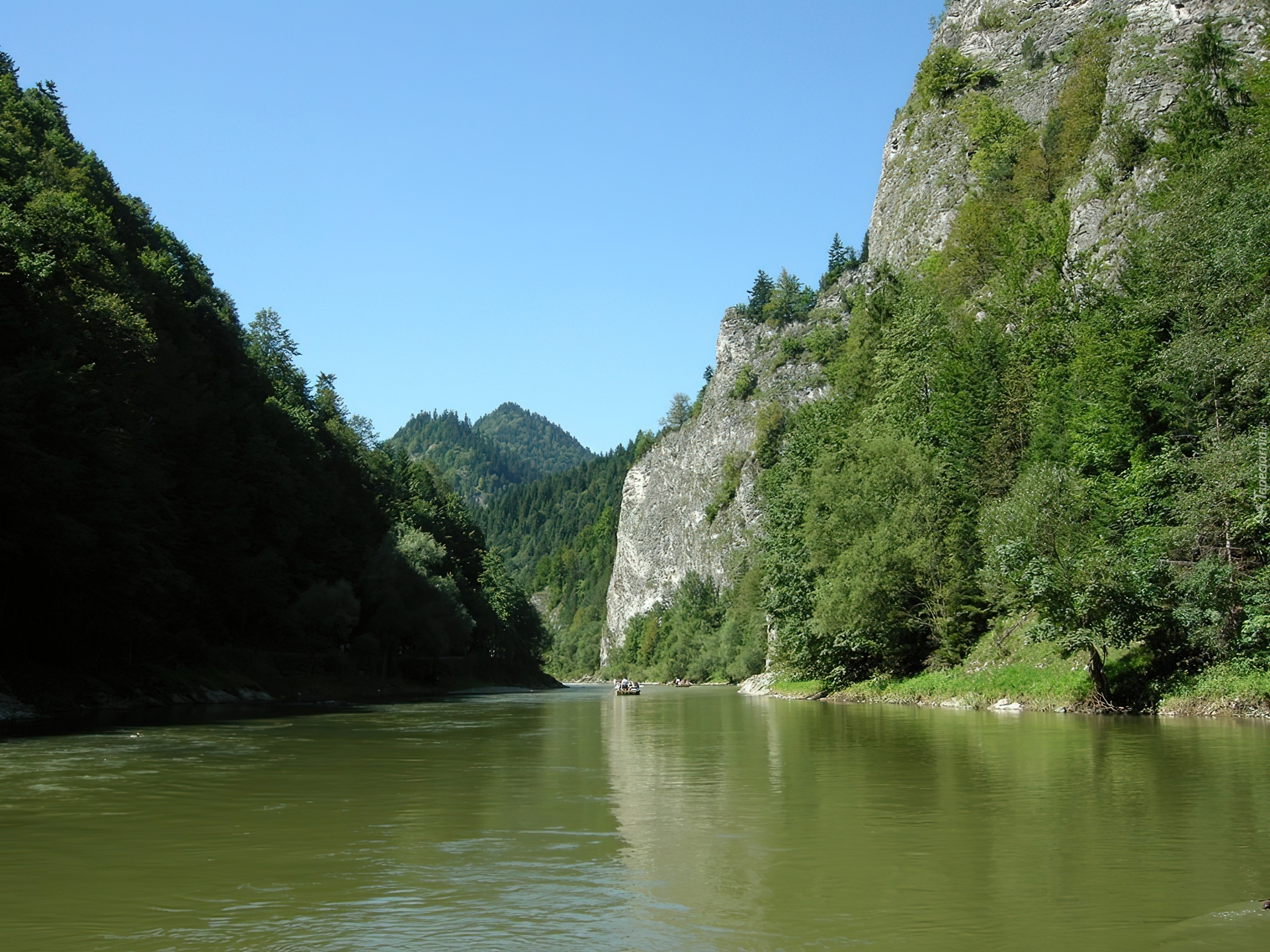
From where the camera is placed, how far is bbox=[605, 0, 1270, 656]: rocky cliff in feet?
207

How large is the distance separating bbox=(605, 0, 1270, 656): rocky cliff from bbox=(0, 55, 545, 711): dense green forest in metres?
42.8

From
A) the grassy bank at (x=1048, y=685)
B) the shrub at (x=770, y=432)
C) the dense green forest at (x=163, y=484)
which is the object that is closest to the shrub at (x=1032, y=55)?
the shrub at (x=770, y=432)

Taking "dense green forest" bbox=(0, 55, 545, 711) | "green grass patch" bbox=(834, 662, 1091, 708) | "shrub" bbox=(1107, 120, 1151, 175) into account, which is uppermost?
"shrub" bbox=(1107, 120, 1151, 175)

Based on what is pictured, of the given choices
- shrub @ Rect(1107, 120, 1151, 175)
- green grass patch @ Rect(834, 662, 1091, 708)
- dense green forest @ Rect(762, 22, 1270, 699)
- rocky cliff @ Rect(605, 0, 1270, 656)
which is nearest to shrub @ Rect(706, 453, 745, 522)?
rocky cliff @ Rect(605, 0, 1270, 656)

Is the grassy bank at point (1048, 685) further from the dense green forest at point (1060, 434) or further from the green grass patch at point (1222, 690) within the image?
the dense green forest at point (1060, 434)

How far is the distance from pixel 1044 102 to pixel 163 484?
265 ft

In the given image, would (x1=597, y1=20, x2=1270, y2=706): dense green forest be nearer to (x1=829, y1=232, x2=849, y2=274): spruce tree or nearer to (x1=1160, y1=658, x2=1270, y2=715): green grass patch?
(x1=1160, y1=658, x2=1270, y2=715): green grass patch

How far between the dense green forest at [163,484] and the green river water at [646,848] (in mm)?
17345

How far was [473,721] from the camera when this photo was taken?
40562 mm

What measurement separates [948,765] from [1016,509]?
58.1 ft

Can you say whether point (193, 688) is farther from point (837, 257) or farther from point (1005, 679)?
point (837, 257)

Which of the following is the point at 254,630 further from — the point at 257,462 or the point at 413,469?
the point at 413,469

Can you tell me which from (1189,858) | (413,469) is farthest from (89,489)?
(413,469)

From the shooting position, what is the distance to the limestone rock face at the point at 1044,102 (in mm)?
62531
